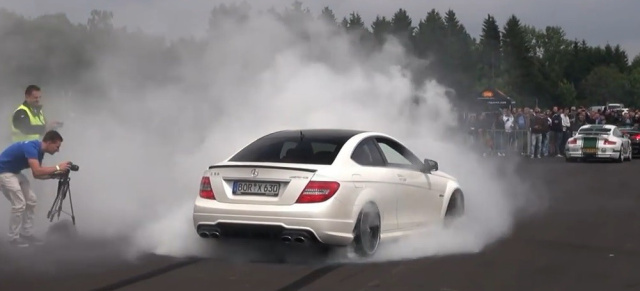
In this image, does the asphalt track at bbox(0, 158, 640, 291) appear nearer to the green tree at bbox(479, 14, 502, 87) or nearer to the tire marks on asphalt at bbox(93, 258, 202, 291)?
the tire marks on asphalt at bbox(93, 258, 202, 291)

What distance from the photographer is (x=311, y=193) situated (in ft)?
27.5

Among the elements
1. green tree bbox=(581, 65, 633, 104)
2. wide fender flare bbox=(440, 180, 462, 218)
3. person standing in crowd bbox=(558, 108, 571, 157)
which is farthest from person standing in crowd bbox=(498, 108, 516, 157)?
green tree bbox=(581, 65, 633, 104)

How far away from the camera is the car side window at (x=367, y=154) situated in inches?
357

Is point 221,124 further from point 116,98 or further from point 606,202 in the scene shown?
point 606,202

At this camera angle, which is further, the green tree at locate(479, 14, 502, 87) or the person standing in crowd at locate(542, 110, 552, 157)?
the green tree at locate(479, 14, 502, 87)

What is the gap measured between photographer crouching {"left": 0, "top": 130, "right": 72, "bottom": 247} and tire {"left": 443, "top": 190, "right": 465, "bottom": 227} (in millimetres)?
4219

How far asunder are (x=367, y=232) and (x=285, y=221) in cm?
88

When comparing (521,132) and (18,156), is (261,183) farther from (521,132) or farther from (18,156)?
(521,132)

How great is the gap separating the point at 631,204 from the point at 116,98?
909cm

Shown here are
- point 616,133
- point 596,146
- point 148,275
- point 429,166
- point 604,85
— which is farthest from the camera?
point 604,85

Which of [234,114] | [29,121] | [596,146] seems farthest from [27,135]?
[596,146]

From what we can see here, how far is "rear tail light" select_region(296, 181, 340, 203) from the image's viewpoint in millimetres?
8352

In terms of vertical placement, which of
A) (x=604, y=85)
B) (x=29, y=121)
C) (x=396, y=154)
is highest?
(x=604, y=85)

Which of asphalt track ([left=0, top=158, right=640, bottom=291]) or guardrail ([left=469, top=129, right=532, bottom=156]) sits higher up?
guardrail ([left=469, top=129, right=532, bottom=156])
